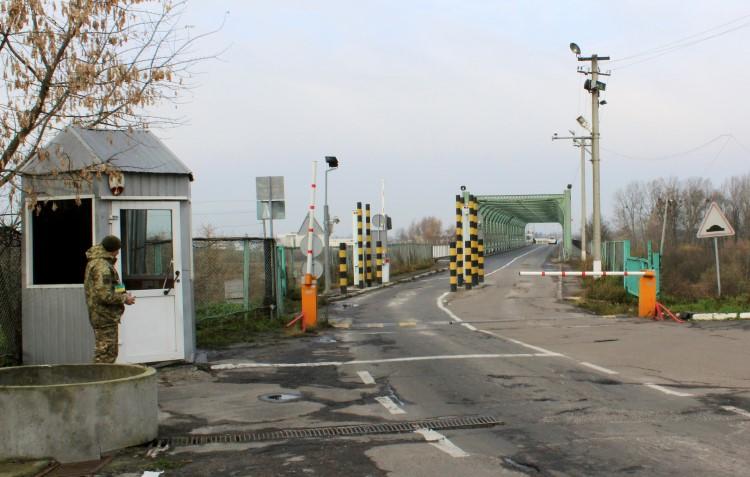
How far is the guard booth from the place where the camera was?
32.0 ft

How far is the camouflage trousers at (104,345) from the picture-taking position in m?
7.84

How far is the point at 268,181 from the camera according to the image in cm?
1705

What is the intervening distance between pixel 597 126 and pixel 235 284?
1913 cm

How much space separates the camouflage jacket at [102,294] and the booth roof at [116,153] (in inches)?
63.7

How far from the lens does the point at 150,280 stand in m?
10.5

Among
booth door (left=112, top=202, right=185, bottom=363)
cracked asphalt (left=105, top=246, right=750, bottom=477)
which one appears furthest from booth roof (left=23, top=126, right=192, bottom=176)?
cracked asphalt (left=105, top=246, right=750, bottom=477)

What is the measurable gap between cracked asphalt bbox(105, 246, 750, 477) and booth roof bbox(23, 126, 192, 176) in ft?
8.91

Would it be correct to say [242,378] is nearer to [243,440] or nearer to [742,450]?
[243,440]

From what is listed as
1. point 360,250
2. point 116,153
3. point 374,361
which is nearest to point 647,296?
point 374,361

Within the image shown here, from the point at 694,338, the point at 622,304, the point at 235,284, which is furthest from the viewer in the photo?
the point at 622,304

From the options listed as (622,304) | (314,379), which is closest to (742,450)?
(314,379)

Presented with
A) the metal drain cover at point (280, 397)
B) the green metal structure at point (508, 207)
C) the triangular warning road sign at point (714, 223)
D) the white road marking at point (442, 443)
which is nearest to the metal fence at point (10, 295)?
the metal drain cover at point (280, 397)

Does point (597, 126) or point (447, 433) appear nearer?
point (447, 433)

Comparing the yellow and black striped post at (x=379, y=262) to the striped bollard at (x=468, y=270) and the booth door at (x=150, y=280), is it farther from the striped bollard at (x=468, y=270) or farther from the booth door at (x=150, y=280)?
the booth door at (x=150, y=280)
